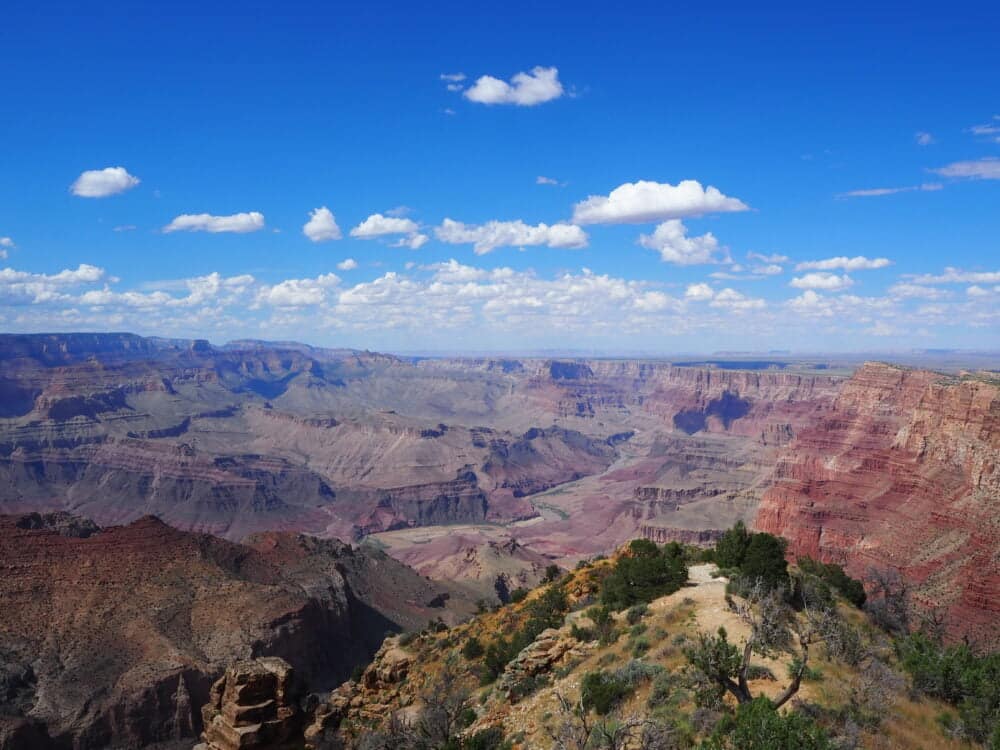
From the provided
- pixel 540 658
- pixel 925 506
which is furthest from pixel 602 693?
pixel 925 506

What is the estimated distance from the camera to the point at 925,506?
7050 cm

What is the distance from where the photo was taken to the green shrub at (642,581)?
1118 inches

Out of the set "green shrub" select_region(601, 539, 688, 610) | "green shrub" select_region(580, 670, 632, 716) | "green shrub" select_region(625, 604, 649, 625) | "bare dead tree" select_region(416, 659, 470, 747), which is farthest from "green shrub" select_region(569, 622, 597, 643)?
"green shrub" select_region(580, 670, 632, 716)

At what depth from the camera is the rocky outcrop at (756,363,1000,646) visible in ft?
178

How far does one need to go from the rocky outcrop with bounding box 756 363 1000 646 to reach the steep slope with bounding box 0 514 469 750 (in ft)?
158

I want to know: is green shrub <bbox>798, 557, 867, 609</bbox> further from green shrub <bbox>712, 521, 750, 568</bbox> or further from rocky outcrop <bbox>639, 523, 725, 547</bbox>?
rocky outcrop <bbox>639, 523, 725, 547</bbox>

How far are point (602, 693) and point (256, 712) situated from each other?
10.2 metres

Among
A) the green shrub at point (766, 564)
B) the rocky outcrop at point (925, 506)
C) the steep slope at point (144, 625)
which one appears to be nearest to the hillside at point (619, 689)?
the green shrub at point (766, 564)

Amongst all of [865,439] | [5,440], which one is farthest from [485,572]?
[5,440]

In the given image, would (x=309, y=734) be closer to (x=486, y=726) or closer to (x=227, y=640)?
(x=486, y=726)

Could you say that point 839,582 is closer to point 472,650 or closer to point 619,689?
point 472,650

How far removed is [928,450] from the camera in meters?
78.1

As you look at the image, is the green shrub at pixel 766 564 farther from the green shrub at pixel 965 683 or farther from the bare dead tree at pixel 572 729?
the bare dead tree at pixel 572 729

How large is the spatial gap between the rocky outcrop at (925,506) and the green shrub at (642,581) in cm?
3228
